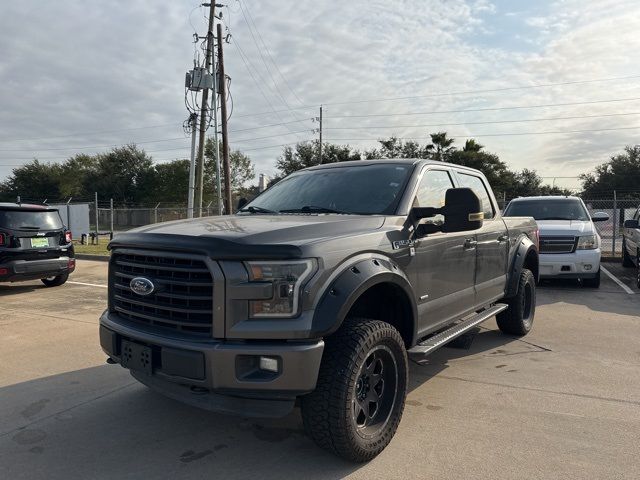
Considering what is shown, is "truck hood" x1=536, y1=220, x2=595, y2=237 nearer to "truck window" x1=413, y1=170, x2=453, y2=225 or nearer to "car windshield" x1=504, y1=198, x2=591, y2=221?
"car windshield" x1=504, y1=198, x2=591, y2=221

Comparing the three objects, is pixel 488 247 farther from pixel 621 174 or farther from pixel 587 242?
pixel 621 174

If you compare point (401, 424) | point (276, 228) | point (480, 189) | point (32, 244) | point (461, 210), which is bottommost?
point (401, 424)

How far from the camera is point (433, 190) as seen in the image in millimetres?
4316

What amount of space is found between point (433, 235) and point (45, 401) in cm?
338

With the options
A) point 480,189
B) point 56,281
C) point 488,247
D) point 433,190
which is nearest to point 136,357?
point 433,190

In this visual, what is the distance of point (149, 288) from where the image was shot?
3045 millimetres

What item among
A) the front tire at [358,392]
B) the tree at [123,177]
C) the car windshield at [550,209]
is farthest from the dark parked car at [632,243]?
the tree at [123,177]

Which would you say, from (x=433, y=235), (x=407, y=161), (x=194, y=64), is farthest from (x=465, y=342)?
(x=194, y=64)

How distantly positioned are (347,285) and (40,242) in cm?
775

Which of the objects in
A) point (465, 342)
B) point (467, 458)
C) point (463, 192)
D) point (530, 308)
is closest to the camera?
point (467, 458)

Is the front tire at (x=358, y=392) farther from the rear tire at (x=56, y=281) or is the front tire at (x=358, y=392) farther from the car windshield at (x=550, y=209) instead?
the rear tire at (x=56, y=281)

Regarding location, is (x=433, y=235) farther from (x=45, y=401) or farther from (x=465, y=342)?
(x=45, y=401)

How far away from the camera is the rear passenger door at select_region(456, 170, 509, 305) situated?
4827mm

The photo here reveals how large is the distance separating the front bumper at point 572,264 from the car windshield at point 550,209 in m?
1.32
